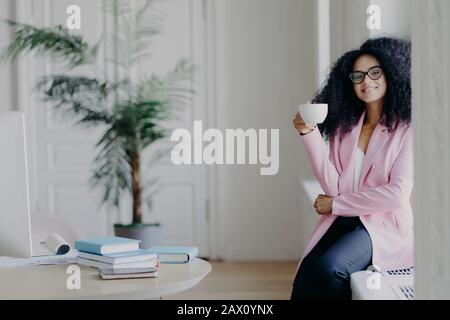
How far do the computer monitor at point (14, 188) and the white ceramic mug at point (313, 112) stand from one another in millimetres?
879

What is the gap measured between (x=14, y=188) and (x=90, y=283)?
29 centimetres

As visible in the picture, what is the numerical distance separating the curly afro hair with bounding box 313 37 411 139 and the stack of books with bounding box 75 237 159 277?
823mm

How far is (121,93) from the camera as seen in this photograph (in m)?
5.22

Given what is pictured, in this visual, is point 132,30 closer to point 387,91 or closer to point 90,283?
point 387,91

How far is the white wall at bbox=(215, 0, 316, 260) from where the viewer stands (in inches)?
207

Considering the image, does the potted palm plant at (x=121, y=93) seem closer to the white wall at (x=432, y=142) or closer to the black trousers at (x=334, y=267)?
the black trousers at (x=334, y=267)

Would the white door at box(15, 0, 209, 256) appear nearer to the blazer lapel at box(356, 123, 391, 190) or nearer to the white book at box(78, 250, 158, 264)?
the blazer lapel at box(356, 123, 391, 190)

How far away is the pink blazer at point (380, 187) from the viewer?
243 centimetres

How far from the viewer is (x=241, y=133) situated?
523cm

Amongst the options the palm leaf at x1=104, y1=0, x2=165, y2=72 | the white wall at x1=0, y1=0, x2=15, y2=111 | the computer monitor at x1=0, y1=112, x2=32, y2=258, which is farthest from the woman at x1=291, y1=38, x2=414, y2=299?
the white wall at x1=0, y1=0, x2=15, y2=111

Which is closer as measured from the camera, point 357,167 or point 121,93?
point 357,167

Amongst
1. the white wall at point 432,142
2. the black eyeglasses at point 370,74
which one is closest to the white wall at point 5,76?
the black eyeglasses at point 370,74

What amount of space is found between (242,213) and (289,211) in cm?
31

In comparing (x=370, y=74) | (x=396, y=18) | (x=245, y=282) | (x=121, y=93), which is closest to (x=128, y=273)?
(x=370, y=74)
